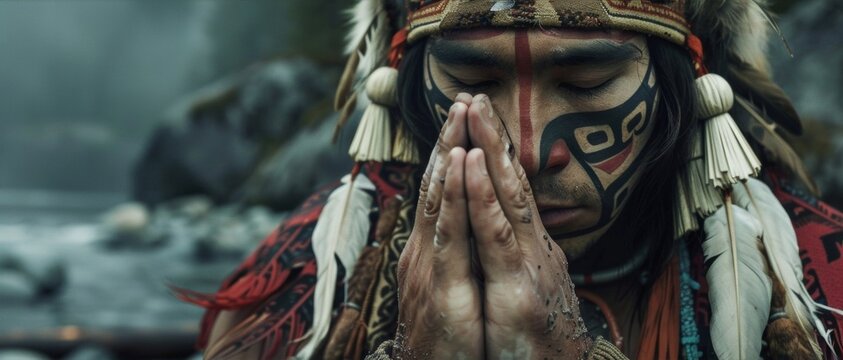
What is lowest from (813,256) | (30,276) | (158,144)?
(813,256)

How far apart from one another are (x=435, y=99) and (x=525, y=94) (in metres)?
0.22

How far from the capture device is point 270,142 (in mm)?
12703

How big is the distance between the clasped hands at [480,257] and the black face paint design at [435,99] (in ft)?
1.27

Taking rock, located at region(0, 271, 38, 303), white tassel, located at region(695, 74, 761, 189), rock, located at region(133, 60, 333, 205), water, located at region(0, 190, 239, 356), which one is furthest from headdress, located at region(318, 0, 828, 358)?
rock, located at region(133, 60, 333, 205)

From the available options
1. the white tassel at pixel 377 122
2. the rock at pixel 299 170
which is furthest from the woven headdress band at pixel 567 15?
the rock at pixel 299 170

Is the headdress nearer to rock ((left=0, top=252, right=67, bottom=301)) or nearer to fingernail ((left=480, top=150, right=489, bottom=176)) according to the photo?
fingernail ((left=480, top=150, right=489, bottom=176))

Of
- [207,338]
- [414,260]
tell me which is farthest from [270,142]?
[414,260]

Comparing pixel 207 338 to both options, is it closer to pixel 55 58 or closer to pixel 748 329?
pixel 748 329

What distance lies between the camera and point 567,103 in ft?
6.02

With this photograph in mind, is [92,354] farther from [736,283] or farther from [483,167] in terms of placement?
[483,167]

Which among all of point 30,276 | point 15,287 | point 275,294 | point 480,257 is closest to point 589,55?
point 480,257

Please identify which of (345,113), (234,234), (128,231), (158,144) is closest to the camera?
(345,113)

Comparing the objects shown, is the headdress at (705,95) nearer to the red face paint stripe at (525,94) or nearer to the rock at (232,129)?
the red face paint stripe at (525,94)

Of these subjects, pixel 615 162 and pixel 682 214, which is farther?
pixel 682 214
